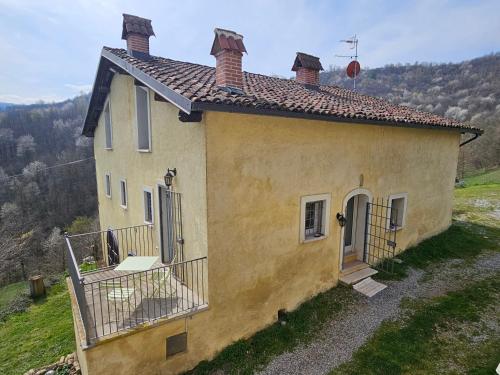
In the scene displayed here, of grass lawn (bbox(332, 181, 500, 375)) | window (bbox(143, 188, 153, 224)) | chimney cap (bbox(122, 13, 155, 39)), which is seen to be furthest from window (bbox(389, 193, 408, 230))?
chimney cap (bbox(122, 13, 155, 39))

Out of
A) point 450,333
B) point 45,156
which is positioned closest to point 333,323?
point 450,333

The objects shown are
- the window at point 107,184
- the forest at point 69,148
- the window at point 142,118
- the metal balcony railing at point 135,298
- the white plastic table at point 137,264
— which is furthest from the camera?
the forest at point 69,148

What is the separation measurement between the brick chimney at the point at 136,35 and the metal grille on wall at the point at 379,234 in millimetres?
8999

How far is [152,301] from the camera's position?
6914 mm

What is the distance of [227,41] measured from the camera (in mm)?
6684

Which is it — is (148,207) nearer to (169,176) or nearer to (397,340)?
(169,176)

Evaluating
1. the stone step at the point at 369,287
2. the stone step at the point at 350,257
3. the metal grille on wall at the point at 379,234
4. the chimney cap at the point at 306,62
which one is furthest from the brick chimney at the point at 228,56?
the stone step at the point at 369,287

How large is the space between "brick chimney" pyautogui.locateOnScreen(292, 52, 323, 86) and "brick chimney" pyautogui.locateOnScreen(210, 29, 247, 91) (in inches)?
224

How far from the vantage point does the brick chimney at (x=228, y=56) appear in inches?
263

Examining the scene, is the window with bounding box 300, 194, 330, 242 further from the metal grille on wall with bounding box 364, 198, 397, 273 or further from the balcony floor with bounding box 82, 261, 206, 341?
the balcony floor with bounding box 82, 261, 206, 341

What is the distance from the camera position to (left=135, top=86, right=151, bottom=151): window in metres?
8.95

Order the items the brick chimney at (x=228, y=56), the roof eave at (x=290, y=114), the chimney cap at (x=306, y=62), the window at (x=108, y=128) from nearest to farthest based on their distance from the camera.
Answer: the roof eave at (x=290, y=114)
the brick chimney at (x=228, y=56)
the chimney cap at (x=306, y=62)
the window at (x=108, y=128)

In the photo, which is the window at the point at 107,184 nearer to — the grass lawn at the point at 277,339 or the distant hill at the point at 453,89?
the grass lawn at the point at 277,339

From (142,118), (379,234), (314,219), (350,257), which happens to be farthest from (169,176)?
(379,234)
